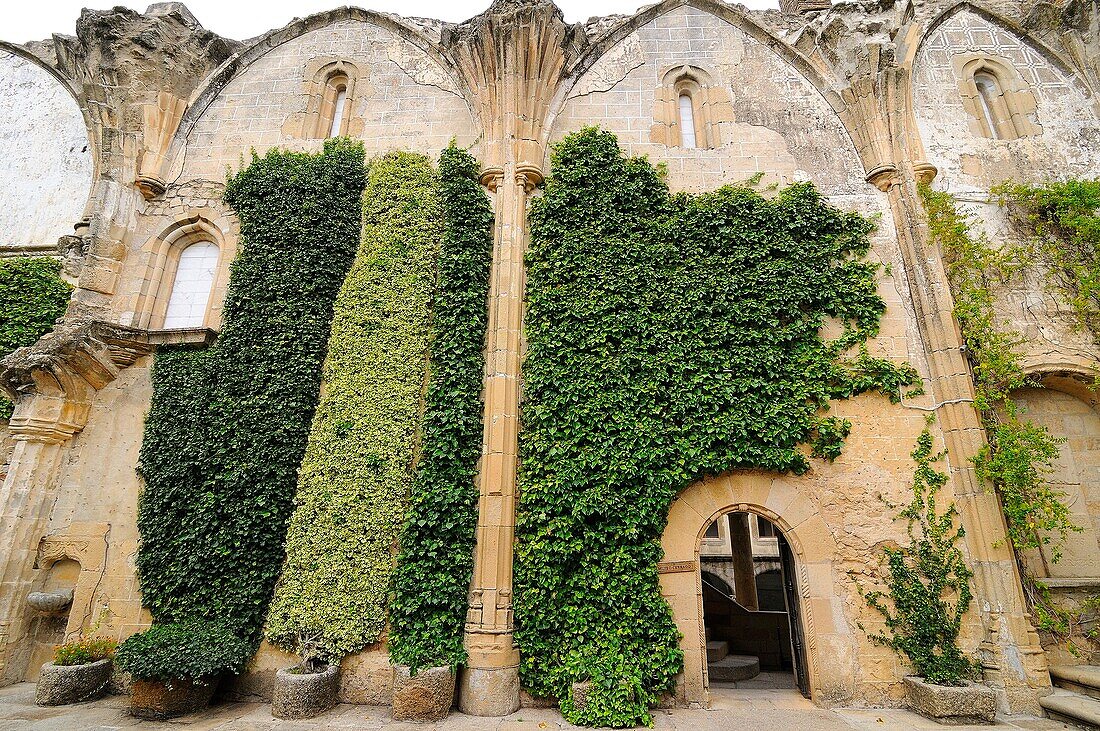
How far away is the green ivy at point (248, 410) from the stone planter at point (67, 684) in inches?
37.3

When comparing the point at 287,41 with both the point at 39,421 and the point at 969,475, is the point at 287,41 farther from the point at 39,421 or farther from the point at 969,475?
the point at 969,475

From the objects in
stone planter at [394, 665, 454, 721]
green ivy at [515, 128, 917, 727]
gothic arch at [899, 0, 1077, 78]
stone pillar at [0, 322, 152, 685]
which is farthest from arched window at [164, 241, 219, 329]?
gothic arch at [899, 0, 1077, 78]

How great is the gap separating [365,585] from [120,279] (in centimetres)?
744

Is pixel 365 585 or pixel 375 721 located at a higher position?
pixel 365 585

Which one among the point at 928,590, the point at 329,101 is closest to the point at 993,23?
the point at 928,590

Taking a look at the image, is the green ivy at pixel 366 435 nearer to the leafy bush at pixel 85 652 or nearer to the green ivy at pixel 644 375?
the green ivy at pixel 644 375

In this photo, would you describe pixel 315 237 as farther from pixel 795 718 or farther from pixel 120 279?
pixel 795 718

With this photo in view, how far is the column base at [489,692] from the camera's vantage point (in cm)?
672

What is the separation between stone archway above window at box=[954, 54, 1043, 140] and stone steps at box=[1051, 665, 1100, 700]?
883 centimetres

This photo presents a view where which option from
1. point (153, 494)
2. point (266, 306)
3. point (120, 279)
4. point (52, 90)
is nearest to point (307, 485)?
point (153, 494)

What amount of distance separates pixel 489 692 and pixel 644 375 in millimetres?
4807

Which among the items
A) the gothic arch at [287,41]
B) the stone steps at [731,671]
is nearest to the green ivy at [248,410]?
the gothic arch at [287,41]

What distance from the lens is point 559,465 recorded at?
7723mm

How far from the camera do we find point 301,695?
21.8 ft
